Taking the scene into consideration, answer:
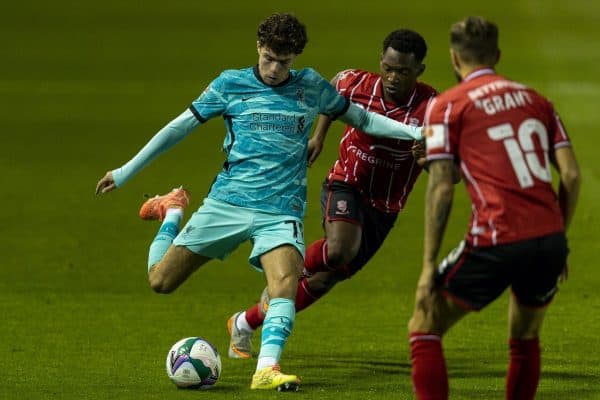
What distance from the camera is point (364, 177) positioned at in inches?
405

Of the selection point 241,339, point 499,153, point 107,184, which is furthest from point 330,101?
point 499,153

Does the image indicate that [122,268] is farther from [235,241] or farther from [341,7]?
[341,7]

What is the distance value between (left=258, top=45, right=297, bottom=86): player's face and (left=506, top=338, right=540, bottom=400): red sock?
2484 mm

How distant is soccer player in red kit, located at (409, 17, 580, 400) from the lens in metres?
6.88

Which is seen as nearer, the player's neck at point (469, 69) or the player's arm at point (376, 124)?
the player's neck at point (469, 69)

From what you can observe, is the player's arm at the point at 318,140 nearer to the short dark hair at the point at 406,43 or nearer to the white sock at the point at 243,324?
the short dark hair at the point at 406,43

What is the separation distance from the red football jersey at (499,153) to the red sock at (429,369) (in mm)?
546

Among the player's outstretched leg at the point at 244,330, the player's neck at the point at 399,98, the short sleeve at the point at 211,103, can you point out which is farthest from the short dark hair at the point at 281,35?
the player's outstretched leg at the point at 244,330

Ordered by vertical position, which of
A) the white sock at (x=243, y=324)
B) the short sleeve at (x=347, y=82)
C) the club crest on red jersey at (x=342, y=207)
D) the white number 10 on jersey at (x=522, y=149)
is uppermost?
the short sleeve at (x=347, y=82)

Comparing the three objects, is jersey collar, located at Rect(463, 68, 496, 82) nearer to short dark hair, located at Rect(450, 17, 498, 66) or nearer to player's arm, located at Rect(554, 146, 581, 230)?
short dark hair, located at Rect(450, 17, 498, 66)

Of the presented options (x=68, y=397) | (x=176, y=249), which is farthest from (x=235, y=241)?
(x=68, y=397)

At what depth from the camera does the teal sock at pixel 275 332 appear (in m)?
8.63

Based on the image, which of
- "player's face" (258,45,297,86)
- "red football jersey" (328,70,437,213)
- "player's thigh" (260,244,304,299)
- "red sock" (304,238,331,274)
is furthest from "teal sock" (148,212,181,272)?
"player's face" (258,45,297,86)

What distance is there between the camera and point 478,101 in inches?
272
